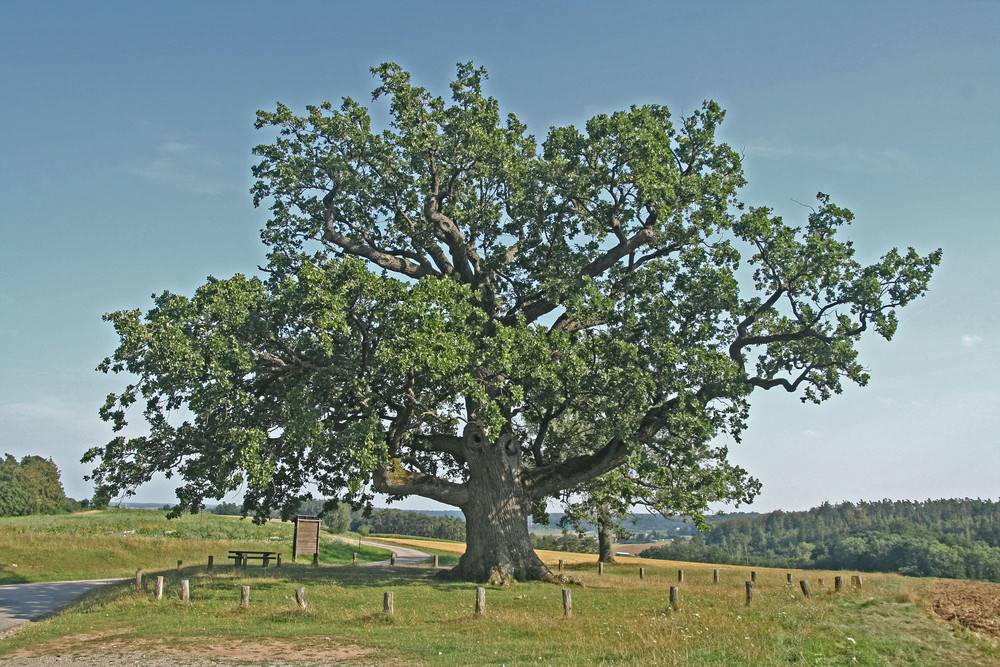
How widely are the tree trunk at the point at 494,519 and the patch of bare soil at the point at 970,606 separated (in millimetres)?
13342

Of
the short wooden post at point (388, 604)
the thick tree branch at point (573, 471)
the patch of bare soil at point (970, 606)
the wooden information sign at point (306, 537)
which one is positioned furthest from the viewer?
the wooden information sign at point (306, 537)

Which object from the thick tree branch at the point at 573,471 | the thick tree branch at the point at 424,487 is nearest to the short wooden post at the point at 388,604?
the thick tree branch at the point at 424,487

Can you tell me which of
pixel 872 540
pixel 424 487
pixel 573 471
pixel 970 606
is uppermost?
pixel 573 471

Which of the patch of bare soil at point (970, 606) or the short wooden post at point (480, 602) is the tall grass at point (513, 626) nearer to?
the short wooden post at point (480, 602)

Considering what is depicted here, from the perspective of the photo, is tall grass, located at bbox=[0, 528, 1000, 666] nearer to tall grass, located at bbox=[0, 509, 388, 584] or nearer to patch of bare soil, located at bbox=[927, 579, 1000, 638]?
patch of bare soil, located at bbox=[927, 579, 1000, 638]

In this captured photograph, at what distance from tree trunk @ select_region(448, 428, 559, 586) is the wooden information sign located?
16.0 metres

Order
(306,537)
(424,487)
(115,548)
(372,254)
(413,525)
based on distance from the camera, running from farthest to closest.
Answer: (413,525)
(115,548)
(306,537)
(372,254)
(424,487)

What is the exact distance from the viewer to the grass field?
1427 cm

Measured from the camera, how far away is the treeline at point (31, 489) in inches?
3607

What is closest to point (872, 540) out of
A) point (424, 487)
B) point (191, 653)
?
point (424, 487)

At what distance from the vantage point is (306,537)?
42.0 m

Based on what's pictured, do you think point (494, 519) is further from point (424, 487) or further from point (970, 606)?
point (970, 606)

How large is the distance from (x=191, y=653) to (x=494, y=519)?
13.9 meters

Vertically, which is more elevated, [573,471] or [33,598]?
[573,471]
